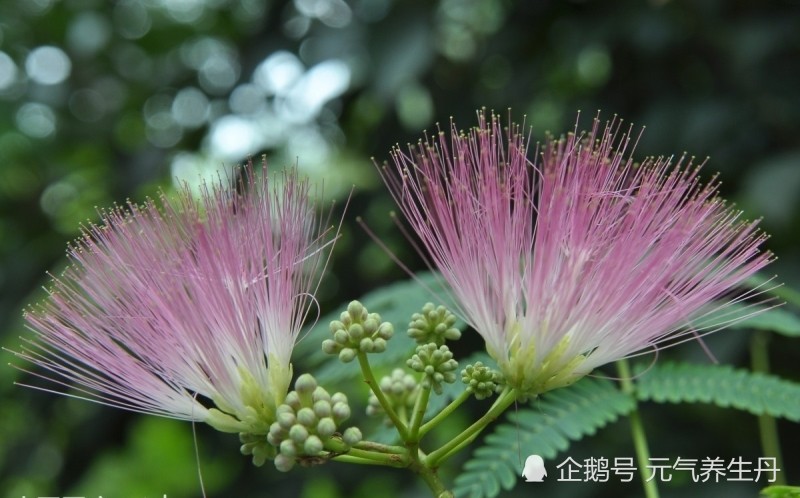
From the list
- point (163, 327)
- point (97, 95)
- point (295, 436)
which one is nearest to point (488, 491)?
point (295, 436)

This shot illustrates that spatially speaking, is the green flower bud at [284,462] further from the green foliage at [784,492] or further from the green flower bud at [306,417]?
the green foliage at [784,492]

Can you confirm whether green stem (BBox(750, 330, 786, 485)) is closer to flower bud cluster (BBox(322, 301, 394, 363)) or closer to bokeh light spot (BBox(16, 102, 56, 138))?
flower bud cluster (BBox(322, 301, 394, 363))

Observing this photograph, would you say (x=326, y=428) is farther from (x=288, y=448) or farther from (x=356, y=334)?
(x=356, y=334)

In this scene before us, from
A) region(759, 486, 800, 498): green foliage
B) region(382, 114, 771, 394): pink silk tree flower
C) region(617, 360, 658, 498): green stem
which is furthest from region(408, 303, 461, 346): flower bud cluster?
region(759, 486, 800, 498): green foliage

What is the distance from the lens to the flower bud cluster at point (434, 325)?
144 cm

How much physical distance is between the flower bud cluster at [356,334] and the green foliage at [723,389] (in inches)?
29.2

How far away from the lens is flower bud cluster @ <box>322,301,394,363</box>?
54.3 inches

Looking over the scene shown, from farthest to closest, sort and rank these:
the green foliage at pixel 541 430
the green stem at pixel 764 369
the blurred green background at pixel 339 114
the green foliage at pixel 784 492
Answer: the blurred green background at pixel 339 114 < the green stem at pixel 764 369 < the green foliage at pixel 541 430 < the green foliage at pixel 784 492

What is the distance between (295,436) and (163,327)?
308 millimetres

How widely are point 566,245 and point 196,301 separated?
0.65 m

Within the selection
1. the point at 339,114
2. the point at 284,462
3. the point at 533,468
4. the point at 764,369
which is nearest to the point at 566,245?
the point at 284,462

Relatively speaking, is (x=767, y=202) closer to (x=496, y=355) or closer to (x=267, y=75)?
(x=496, y=355)

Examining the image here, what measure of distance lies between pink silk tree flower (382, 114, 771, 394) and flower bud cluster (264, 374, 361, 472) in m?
0.30

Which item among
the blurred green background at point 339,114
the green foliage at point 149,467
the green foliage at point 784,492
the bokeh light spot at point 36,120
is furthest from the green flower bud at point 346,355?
the bokeh light spot at point 36,120
